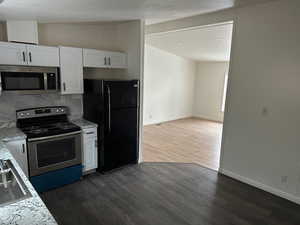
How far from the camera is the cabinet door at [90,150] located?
10.9ft

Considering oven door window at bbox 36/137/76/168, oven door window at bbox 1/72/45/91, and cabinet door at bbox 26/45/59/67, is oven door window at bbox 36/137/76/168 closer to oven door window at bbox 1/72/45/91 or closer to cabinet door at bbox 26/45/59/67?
oven door window at bbox 1/72/45/91

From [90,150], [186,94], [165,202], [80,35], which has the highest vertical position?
[80,35]

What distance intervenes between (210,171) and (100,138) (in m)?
2.03

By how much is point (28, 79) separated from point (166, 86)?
17.1ft

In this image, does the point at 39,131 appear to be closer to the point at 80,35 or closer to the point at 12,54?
the point at 12,54

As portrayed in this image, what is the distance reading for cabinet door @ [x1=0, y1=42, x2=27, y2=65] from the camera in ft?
8.59

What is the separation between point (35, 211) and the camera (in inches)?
47.9

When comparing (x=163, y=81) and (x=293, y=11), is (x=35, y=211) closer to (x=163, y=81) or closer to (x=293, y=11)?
(x=293, y=11)

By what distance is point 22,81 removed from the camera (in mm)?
2781

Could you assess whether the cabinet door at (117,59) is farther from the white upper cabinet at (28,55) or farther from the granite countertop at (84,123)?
the granite countertop at (84,123)

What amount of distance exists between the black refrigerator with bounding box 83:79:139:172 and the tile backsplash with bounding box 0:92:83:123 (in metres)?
0.15

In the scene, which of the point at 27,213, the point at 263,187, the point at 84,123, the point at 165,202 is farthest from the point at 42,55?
the point at 263,187

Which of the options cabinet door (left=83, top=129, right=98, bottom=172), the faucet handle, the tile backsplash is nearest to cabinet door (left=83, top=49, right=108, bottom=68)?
the tile backsplash

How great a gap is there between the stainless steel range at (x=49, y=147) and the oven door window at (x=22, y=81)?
1.56ft
